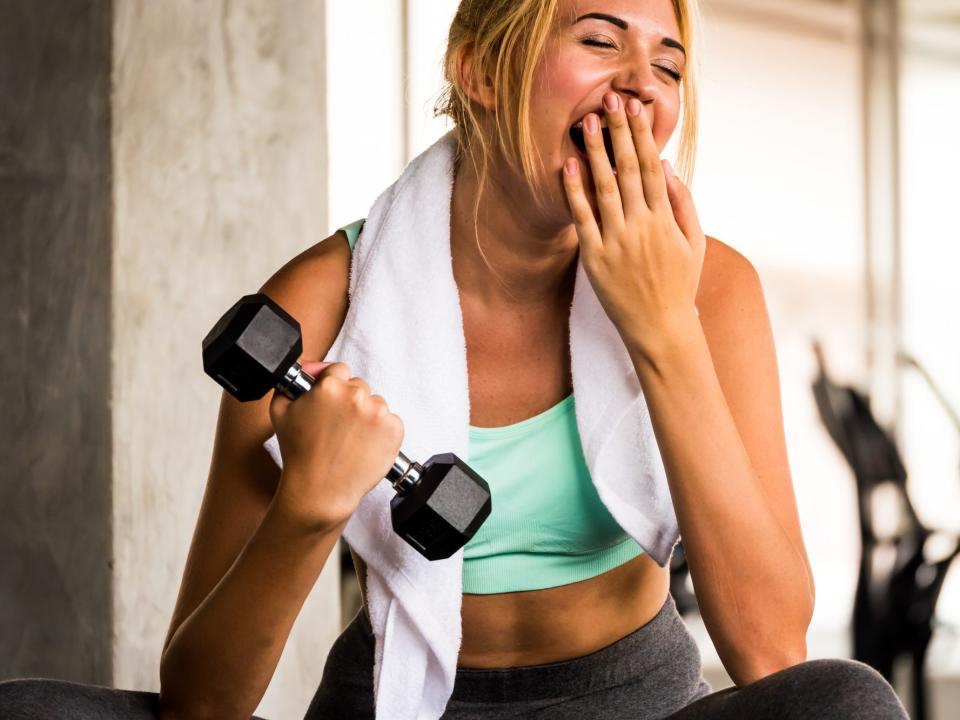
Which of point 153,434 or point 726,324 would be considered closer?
point 726,324

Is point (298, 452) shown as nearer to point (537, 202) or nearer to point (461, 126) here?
point (537, 202)

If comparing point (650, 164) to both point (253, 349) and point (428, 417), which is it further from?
point (253, 349)

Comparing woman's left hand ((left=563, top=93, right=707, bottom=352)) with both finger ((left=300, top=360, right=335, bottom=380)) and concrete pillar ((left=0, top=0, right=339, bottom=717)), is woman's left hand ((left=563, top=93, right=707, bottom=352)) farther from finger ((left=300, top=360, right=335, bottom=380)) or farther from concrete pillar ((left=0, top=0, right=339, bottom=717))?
concrete pillar ((left=0, top=0, right=339, bottom=717))

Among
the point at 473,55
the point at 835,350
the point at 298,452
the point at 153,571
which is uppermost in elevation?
the point at 473,55

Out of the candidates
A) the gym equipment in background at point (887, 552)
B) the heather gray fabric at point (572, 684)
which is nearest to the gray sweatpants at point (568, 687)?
the heather gray fabric at point (572, 684)

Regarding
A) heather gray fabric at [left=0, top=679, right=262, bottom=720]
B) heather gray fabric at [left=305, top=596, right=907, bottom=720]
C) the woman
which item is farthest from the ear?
heather gray fabric at [left=0, top=679, right=262, bottom=720]

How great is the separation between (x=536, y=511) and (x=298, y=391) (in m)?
0.33

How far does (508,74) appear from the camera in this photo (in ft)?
3.75

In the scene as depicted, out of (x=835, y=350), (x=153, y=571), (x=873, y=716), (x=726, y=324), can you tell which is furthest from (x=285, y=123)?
(x=835, y=350)

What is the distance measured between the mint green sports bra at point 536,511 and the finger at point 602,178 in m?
0.21

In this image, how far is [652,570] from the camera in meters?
1.24

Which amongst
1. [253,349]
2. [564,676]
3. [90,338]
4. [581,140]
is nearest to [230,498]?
[253,349]

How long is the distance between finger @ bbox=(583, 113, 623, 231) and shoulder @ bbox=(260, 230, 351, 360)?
1.04 ft

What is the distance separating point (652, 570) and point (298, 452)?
19.9 inches
